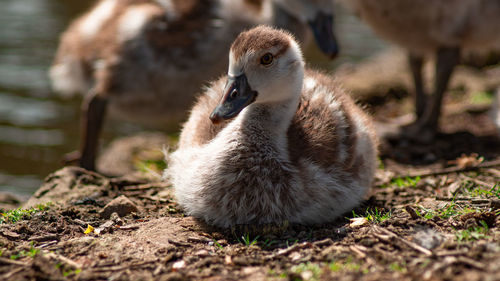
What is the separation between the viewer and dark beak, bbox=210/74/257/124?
3.72 meters

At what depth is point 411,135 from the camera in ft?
21.6

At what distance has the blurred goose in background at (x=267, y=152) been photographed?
381cm

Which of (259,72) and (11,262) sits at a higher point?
(259,72)

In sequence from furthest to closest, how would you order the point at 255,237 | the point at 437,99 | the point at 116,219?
the point at 437,99
the point at 116,219
the point at 255,237

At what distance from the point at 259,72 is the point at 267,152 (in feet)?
1.80

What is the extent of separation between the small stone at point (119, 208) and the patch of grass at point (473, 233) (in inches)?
91.8

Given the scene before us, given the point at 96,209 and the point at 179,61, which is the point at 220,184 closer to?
the point at 96,209

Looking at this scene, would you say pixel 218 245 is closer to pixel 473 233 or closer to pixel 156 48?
pixel 473 233

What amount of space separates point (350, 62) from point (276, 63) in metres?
8.97

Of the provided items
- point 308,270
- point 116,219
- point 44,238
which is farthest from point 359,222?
point 44,238

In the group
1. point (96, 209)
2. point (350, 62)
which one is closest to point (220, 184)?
point (96, 209)

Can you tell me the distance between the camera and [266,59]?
385cm

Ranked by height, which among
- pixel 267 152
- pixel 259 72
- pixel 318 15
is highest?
pixel 318 15

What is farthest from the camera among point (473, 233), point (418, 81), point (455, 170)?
point (418, 81)
